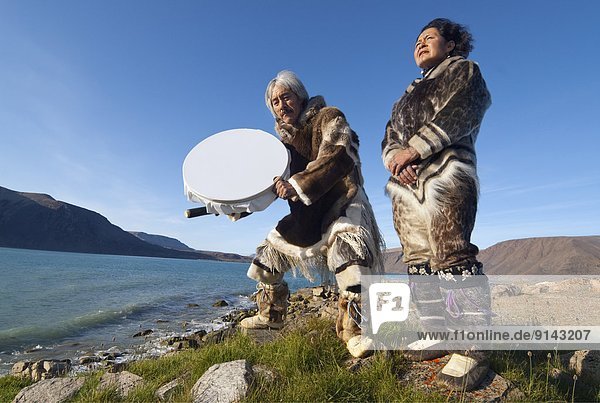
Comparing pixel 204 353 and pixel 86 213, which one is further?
pixel 86 213

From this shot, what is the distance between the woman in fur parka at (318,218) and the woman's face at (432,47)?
2.60 ft

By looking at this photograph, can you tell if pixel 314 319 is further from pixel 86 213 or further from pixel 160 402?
pixel 86 213

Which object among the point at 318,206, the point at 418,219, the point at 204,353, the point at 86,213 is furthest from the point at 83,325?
the point at 86,213

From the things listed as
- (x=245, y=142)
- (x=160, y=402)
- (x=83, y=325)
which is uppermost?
(x=245, y=142)

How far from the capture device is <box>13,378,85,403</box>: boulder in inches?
116

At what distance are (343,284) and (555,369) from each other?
5.76ft

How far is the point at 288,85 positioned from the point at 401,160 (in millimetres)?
1367

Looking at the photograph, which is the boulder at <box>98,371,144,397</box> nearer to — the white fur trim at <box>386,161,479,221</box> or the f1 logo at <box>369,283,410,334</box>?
the f1 logo at <box>369,283,410,334</box>

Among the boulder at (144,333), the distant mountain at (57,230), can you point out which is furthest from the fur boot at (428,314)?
the distant mountain at (57,230)

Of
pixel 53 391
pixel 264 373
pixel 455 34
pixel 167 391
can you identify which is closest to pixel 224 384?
pixel 264 373

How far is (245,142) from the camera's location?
297 cm

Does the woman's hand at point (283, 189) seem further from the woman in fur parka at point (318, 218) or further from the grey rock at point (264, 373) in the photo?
the grey rock at point (264, 373)

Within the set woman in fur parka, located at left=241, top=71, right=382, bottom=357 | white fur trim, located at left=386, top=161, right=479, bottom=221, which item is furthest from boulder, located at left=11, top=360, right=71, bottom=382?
white fur trim, located at left=386, top=161, right=479, bottom=221

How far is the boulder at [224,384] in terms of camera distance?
6.88ft
